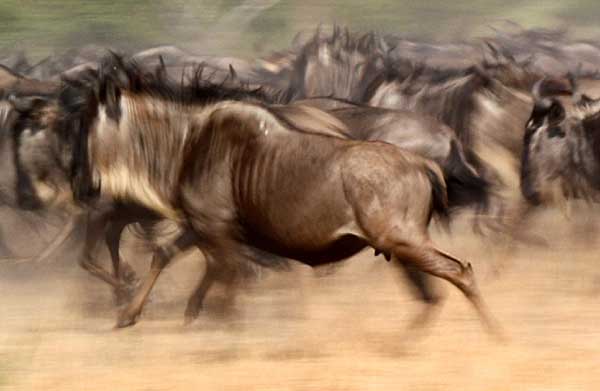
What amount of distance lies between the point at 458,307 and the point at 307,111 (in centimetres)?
112

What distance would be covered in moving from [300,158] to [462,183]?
0.94 meters

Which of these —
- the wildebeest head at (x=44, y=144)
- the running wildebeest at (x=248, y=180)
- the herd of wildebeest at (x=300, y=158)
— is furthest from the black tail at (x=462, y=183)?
the wildebeest head at (x=44, y=144)

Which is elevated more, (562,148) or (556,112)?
(556,112)

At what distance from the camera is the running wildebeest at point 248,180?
237 inches

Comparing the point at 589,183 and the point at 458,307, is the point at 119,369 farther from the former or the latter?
the point at 589,183

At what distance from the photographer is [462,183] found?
22.5 ft

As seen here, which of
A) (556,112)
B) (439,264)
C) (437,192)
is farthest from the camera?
(556,112)

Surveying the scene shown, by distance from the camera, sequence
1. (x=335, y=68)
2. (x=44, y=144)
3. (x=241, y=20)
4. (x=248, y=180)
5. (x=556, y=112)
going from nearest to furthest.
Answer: (x=248, y=180), (x=556, y=112), (x=44, y=144), (x=335, y=68), (x=241, y=20)

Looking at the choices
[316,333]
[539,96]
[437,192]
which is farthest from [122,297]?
[539,96]

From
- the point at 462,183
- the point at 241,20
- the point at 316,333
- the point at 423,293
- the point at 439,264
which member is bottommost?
the point at 241,20

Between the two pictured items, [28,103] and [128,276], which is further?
[28,103]

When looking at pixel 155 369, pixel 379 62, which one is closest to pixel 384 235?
pixel 155 369

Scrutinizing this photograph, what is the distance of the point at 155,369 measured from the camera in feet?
19.5

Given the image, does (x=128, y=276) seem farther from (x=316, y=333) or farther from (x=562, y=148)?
(x=562, y=148)
